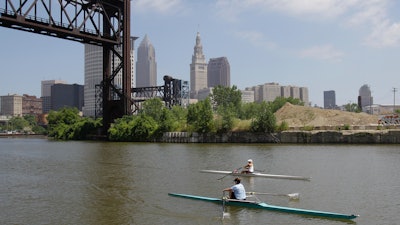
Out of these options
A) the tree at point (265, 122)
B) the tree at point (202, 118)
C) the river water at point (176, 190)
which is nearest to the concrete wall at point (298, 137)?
the tree at point (265, 122)

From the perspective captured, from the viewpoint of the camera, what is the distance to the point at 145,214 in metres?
20.5

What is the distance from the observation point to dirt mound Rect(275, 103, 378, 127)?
8000 centimetres

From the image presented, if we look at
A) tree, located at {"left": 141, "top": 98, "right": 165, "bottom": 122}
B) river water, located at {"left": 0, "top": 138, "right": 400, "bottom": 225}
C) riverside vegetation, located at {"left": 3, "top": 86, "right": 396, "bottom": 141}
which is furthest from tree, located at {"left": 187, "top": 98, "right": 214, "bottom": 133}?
river water, located at {"left": 0, "top": 138, "right": 400, "bottom": 225}

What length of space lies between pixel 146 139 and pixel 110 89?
1484 centimetres

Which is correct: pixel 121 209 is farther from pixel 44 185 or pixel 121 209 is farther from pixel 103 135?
pixel 103 135

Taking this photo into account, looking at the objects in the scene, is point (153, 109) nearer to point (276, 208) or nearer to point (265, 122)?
point (265, 122)

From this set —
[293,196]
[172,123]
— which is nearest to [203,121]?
[172,123]

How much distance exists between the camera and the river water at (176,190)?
19.8m

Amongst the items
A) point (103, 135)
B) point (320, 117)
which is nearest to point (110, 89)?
point (103, 135)

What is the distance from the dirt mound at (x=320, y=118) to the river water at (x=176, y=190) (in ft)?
125

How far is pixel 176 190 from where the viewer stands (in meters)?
26.3

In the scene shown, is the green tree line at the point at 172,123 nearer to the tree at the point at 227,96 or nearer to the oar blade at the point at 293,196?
the tree at the point at 227,96

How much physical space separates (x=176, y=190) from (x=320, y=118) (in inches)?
2402

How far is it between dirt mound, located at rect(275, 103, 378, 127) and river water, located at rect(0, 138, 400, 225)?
3798cm
